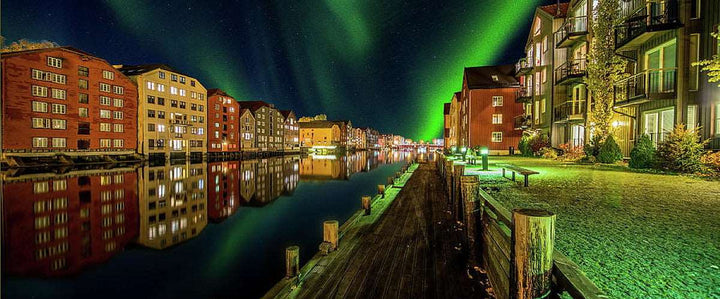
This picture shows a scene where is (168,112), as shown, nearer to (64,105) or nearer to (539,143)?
(64,105)

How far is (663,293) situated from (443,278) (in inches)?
142

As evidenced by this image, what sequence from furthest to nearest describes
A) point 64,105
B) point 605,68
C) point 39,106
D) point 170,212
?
point 64,105 → point 39,106 → point 605,68 → point 170,212

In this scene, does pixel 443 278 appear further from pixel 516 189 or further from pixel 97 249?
pixel 97 249

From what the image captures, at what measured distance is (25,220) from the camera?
14539mm

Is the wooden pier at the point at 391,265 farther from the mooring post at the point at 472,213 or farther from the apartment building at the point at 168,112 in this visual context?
the apartment building at the point at 168,112

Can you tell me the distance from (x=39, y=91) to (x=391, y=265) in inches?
2032

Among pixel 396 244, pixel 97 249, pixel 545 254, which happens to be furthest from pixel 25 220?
pixel 545 254

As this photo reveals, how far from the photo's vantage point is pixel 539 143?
28.5m

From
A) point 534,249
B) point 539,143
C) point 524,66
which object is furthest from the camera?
point 524,66

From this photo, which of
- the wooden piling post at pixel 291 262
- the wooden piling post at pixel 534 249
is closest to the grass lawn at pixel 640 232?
the wooden piling post at pixel 534 249

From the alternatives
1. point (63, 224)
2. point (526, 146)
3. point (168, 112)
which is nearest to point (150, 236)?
point (63, 224)

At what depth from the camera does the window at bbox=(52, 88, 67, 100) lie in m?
38.8

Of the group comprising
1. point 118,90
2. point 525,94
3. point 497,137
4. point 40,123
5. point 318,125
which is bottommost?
point 497,137

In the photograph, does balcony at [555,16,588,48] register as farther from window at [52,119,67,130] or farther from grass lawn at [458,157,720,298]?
window at [52,119,67,130]
